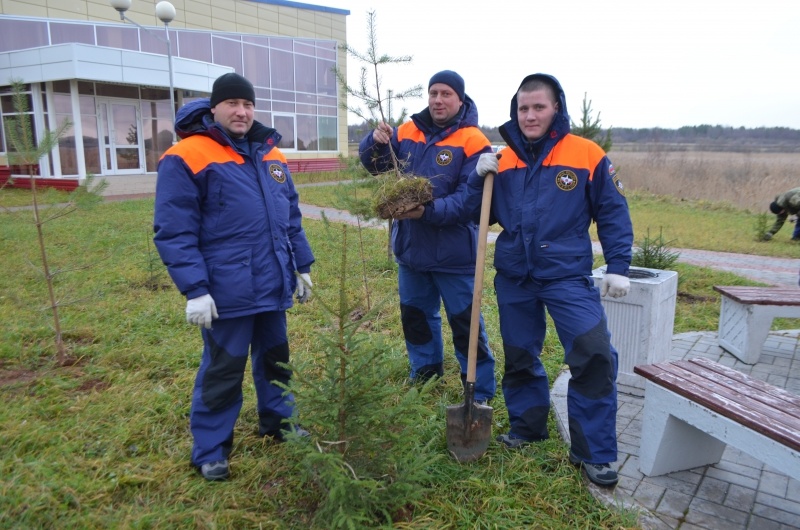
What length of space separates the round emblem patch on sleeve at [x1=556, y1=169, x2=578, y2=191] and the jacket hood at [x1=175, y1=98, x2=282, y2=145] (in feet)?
5.02

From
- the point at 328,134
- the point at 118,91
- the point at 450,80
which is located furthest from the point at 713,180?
the point at 118,91

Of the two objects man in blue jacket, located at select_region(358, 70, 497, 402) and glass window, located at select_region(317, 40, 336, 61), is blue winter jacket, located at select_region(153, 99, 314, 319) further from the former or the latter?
glass window, located at select_region(317, 40, 336, 61)

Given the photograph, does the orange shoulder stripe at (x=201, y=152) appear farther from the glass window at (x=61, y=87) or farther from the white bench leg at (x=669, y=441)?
the glass window at (x=61, y=87)

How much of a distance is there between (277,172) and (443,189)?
102cm

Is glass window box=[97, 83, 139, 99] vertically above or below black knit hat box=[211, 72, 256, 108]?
above

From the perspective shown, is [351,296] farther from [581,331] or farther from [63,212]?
[581,331]

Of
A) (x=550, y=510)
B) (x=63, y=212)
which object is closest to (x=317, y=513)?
(x=550, y=510)

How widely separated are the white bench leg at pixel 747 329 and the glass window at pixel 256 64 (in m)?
24.0

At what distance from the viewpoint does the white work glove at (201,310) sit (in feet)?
8.38

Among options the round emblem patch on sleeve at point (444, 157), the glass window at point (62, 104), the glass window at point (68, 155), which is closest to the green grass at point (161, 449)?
the round emblem patch on sleeve at point (444, 157)

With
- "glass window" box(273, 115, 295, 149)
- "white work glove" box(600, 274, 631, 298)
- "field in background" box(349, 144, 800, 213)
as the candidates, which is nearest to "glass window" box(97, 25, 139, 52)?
"glass window" box(273, 115, 295, 149)

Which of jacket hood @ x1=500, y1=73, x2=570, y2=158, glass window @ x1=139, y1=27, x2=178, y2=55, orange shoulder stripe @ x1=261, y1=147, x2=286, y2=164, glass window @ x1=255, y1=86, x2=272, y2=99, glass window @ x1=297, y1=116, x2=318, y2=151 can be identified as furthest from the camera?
glass window @ x1=297, y1=116, x2=318, y2=151

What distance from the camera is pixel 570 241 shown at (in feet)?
9.18

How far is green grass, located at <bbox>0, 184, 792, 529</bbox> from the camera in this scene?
8.28ft
